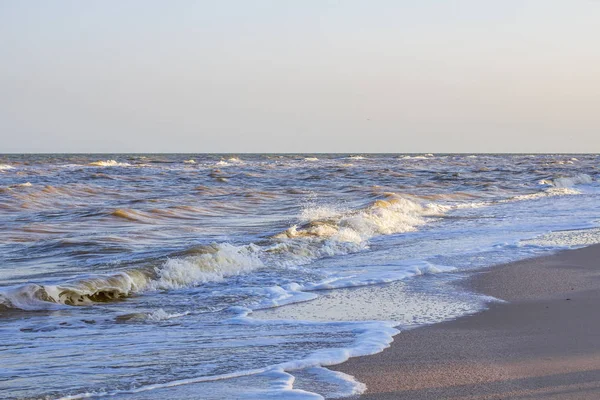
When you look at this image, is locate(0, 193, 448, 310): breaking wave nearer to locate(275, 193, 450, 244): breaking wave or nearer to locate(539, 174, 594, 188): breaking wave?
locate(275, 193, 450, 244): breaking wave

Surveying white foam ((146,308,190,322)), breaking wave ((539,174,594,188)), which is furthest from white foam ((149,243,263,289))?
breaking wave ((539,174,594,188))

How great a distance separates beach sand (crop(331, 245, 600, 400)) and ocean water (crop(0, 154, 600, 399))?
0.66 feet

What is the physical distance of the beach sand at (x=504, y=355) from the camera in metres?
3.68

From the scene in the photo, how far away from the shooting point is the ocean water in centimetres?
409

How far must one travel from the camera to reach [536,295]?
6.43 meters

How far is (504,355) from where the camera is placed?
4375mm

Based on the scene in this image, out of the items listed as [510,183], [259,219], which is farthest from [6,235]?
[510,183]

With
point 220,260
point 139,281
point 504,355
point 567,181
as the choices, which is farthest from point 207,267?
point 567,181

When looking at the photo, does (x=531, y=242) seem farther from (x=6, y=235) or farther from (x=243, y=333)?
(x=6, y=235)

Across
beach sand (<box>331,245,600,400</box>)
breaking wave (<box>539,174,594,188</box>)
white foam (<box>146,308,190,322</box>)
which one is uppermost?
breaking wave (<box>539,174,594,188</box>)

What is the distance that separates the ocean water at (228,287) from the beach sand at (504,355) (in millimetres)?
200

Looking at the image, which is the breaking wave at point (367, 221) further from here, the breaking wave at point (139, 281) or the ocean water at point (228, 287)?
the breaking wave at point (139, 281)

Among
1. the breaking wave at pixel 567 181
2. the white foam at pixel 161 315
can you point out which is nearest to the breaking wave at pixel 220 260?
the white foam at pixel 161 315

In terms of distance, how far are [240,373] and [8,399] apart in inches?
48.9
